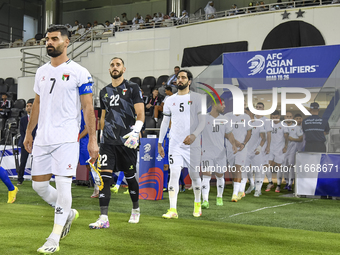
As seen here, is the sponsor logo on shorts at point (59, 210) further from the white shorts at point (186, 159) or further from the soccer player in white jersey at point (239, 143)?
the soccer player in white jersey at point (239, 143)

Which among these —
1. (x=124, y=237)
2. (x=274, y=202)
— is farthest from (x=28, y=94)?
(x=124, y=237)

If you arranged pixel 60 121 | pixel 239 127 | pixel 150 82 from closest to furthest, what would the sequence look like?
pixel 60 121, pixel 239 127, pixel 150 82

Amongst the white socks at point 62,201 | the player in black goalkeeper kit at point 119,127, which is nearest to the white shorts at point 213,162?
the player in black goalkeeper kit at point 119,127

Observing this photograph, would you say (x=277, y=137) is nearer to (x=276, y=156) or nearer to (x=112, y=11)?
(x=276, y=156)

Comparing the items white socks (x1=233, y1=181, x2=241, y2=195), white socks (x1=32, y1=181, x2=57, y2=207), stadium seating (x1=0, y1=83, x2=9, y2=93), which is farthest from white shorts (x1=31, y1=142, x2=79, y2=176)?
stadium seating (x1=0, y1=83, x2=9, y2=93)

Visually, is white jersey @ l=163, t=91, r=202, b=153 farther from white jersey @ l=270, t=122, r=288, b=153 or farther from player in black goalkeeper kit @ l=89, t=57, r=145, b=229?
white jersey @ l=270, t=122, r=288, b=153

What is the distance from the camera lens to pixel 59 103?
354cm

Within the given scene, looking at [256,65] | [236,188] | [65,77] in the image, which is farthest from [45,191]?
[256,65]

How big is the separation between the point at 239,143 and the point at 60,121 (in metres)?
5.26

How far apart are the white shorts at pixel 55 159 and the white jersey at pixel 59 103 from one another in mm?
52

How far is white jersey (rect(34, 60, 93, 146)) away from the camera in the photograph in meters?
3.53

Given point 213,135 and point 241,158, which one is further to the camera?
point 241,158

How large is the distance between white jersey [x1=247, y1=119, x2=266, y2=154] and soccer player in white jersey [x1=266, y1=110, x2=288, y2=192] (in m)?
0.77

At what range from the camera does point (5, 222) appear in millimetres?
4832
